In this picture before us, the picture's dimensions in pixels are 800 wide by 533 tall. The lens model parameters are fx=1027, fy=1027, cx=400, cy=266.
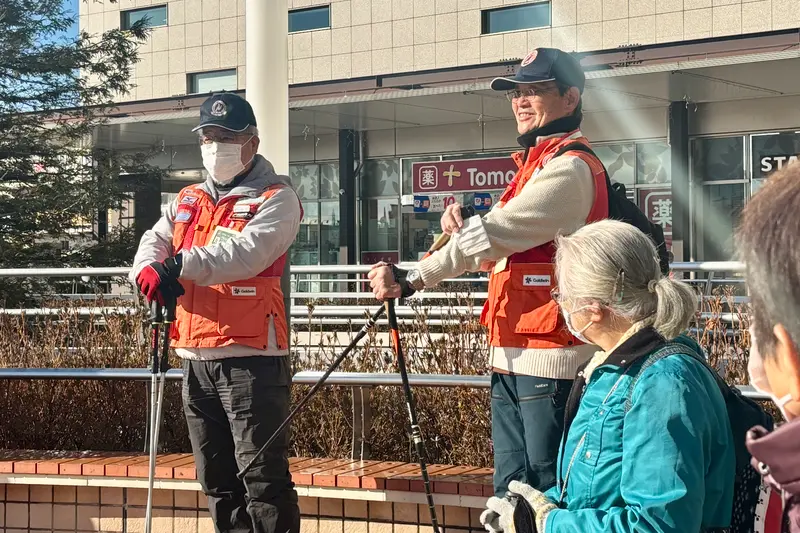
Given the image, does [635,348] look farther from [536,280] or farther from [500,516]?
[536,280]

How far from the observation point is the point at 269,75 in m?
5.52

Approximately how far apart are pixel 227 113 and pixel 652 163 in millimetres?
17517

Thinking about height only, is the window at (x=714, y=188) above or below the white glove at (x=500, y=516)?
above

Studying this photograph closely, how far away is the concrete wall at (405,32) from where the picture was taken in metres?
21.2

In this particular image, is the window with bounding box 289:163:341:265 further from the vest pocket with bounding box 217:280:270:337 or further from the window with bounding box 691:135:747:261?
the vest pocket with bounding box 217:280:270:337

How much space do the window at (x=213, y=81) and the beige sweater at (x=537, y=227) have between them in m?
24.6

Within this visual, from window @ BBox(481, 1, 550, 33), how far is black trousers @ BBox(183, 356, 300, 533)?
65.4ft

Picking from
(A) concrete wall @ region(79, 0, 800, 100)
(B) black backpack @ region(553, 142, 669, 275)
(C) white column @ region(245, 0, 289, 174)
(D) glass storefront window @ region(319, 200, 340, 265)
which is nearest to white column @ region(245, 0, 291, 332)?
(C) white column @ region(245, 0, 289, 174)

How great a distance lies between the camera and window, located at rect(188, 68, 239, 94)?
2759 cm

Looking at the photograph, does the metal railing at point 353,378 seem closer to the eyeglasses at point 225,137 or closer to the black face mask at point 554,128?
the eyeglasses at point 225,137

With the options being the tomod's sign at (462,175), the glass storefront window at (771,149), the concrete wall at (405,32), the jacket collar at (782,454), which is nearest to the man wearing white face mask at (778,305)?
the jacket collar at (782,454)

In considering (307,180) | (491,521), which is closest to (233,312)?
(491,521)

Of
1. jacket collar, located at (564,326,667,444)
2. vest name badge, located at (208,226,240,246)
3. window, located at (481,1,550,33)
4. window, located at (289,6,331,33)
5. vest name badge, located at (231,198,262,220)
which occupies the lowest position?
jacket collar, located at (564,326,667,444)

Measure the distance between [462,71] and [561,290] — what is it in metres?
17.3
